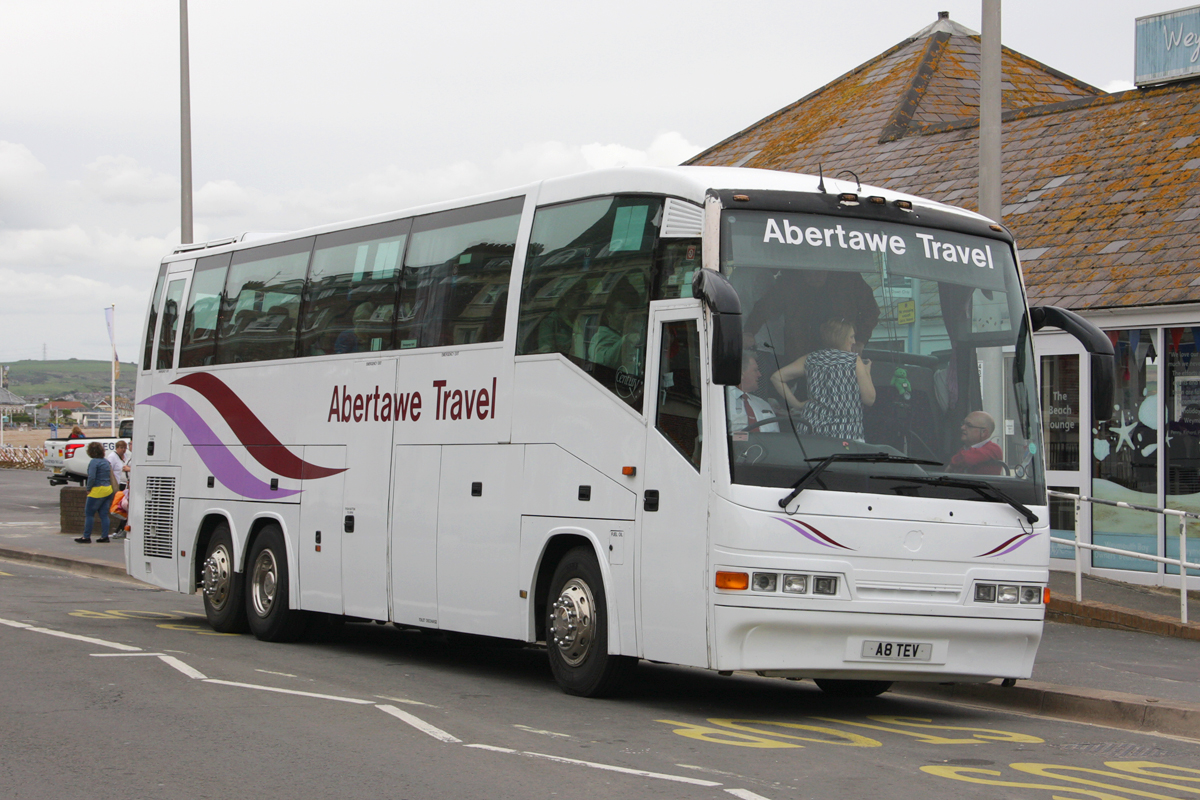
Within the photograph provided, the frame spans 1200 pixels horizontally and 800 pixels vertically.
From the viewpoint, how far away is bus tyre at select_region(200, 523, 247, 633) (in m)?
14.8

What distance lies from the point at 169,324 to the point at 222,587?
3273 mm

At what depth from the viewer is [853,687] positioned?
1118 centimetres

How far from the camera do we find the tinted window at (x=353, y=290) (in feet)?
42.3

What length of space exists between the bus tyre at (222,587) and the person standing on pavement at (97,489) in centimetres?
1187

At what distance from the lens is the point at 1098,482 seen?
1727cm

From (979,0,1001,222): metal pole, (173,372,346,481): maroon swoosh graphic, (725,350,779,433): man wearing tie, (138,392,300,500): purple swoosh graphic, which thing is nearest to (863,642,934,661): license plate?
(725,350,779,433): man wearing tie

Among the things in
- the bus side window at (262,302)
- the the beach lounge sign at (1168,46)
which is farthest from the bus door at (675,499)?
the the beach lounge sign at (1168,46)

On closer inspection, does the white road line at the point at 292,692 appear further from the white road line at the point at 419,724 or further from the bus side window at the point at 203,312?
the bus side window at the point at 203,312

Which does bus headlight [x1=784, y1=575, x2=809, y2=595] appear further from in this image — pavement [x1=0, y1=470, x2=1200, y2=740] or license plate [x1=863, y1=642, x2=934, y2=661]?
pavement [x1=0, y1=470, x2=1200, y2=740]

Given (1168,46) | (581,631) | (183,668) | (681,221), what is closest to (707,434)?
(681,221)

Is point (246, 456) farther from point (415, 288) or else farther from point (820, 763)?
point (820, 763)

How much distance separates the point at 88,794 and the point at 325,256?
25.5ft

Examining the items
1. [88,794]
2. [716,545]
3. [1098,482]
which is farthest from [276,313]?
[1098,482]

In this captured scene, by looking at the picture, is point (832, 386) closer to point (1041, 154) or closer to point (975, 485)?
point (975, 485)
